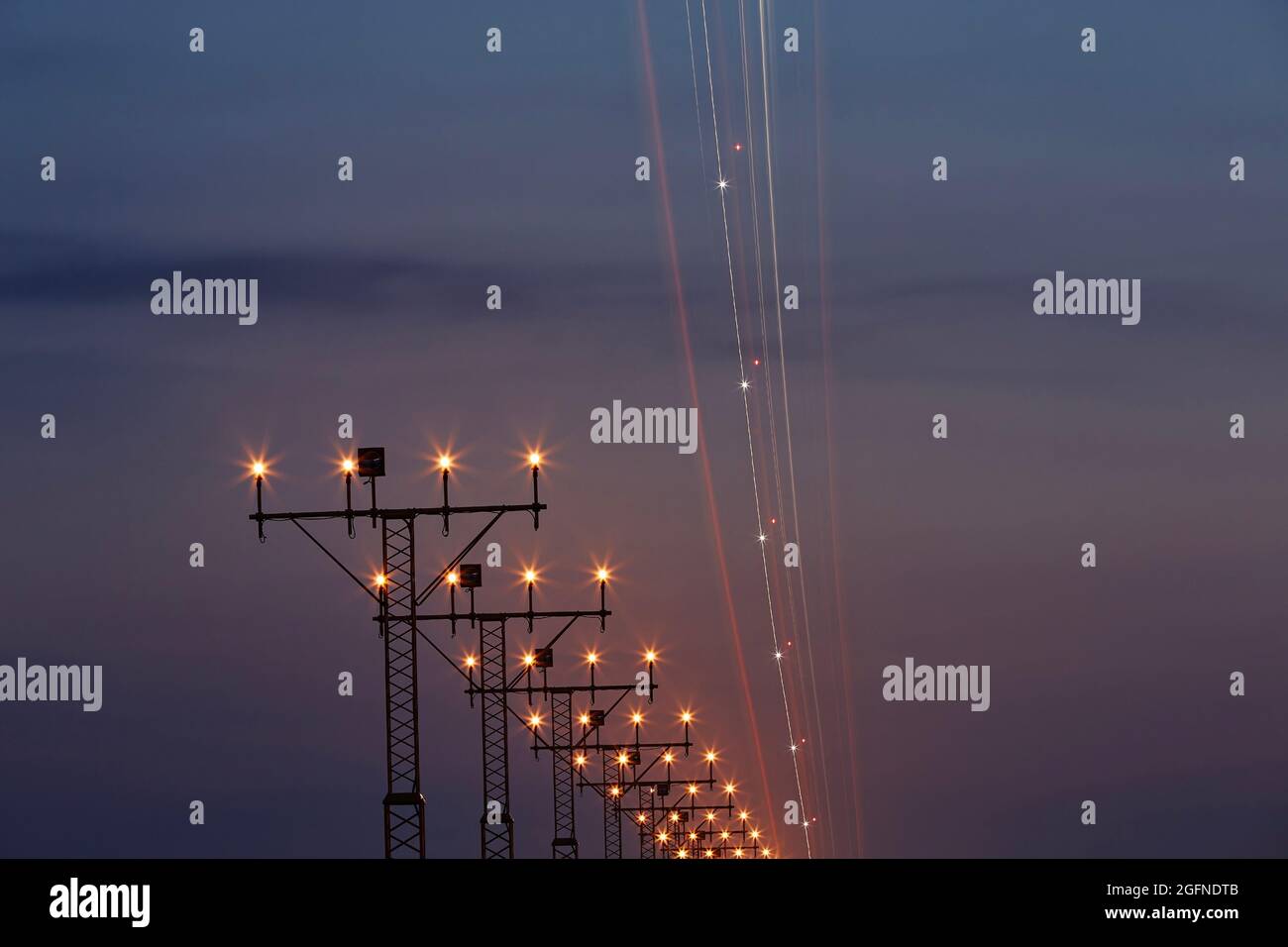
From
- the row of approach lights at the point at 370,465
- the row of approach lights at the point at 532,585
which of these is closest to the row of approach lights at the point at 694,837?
the row of approach lights at the point at 532,585

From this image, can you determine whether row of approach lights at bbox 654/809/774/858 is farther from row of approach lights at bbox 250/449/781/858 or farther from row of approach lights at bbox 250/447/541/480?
row of approach lights at bbox 250/447/541/480

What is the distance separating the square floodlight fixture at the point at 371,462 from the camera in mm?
47000

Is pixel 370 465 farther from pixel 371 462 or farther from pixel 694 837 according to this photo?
pixel 694 837

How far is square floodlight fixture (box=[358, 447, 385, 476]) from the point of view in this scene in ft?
154

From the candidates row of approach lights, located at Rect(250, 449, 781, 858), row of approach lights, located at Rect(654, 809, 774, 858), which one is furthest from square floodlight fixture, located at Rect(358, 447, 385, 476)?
row of approach lights, located at Rect(654, 809, 774, 858)

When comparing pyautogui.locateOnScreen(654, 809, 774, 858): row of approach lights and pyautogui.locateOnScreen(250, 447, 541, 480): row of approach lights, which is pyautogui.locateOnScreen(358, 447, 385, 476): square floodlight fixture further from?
pyautogui.locateOnScreen(654, 809, 774, 858): row of approach lights

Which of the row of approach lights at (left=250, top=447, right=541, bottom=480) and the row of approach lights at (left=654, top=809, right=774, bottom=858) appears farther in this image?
the row of approach lights at (left=654, top=809, right=774, bottom=858)

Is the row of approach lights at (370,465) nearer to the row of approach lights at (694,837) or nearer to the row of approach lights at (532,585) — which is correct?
the row of approach lights at (532,585)

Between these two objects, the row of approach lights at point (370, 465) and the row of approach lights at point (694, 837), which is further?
the row of approach lights at point (694, 837)
